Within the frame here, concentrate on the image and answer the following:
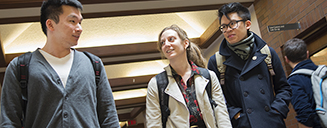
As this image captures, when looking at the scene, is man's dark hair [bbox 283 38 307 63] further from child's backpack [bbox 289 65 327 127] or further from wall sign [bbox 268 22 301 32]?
wall sign [bbox 268 22 301 32]

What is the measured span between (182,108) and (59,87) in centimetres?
85

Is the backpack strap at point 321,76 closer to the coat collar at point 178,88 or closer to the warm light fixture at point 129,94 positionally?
the coat collar at point 178,88

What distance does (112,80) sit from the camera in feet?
32.5

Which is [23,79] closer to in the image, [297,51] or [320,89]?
[320,89]

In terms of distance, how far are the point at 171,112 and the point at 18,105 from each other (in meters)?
0.99

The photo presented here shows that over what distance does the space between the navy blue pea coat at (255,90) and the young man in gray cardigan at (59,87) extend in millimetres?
985

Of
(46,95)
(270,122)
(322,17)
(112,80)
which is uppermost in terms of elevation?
(112,80)

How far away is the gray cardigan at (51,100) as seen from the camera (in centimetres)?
Answer: 158

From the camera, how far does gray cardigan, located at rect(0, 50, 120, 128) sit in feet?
5.19

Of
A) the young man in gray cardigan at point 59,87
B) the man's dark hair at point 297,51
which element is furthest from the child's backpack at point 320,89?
the young man in gray cardigan at point 59,87

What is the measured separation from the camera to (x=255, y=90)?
7.17ft

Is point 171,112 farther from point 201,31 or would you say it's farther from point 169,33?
point 201,31

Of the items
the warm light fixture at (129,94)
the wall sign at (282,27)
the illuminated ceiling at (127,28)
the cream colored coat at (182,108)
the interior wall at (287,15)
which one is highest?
the illuminated ceiling at (127,28)

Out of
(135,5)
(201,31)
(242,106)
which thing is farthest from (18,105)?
(201,31)
